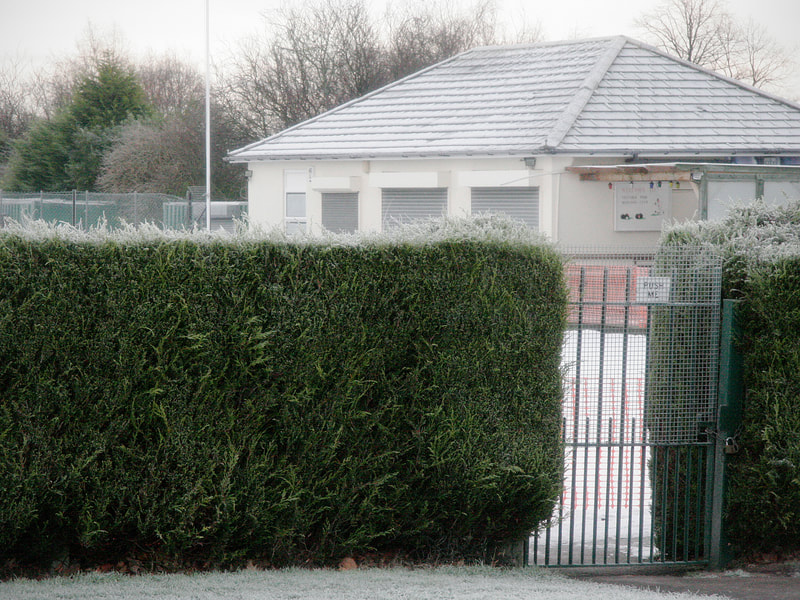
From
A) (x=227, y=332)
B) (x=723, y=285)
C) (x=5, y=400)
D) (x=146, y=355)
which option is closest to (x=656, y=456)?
(x=723, y=285)

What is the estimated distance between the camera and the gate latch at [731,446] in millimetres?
5941

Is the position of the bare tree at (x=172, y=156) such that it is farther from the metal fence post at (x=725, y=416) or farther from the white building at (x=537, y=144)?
the metal fence post at (x=725, y=416)

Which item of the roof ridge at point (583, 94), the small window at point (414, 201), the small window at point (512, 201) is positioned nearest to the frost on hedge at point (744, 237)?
the roof ridge at point (583, 94)

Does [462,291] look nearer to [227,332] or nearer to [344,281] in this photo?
[344,281]

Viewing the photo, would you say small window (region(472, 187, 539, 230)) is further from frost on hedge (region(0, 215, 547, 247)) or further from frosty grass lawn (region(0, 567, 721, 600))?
frosty grass lawn (region(0, 567, 721, 600))

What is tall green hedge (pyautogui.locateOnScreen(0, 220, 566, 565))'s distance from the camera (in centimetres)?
474

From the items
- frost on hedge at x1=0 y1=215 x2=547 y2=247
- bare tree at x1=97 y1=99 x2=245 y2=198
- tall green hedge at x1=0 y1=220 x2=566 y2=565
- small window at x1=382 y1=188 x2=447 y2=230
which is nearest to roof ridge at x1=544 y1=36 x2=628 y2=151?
small window at x1=382 y1=188 x2=447 y2=230

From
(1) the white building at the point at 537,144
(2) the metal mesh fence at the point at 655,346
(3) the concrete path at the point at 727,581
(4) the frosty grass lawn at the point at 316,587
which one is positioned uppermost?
(1) the white building at the point at 537,144

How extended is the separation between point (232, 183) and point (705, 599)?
3760 centimetres

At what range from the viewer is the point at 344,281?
5.17 metres

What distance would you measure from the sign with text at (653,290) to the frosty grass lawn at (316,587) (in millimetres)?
1912

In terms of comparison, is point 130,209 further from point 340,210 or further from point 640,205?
point 640,205

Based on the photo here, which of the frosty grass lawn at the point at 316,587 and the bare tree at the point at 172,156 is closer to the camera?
the frosty grass lawn at the point at 316,587

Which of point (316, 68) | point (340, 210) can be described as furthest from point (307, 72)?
point (340, 210)
